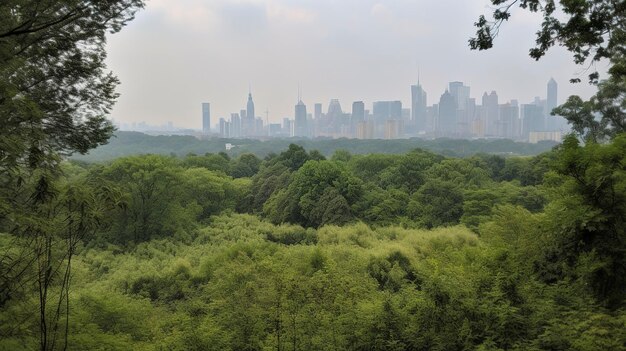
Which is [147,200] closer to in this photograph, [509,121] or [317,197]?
[317,197]

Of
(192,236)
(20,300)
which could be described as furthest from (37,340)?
(192,236)

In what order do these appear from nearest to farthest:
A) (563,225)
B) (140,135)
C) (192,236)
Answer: (563,225), (192,236), (140,135)

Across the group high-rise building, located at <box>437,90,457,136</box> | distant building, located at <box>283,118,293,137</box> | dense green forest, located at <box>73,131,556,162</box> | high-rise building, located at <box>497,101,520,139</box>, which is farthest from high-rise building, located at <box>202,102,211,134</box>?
high-rise building, located at <box>497,101,520,139</box>

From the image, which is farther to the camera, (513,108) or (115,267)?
(513,108)

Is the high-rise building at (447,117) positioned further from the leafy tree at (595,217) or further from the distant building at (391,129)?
the leafy tree at (595,217)

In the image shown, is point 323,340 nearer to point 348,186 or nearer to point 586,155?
point 586,155

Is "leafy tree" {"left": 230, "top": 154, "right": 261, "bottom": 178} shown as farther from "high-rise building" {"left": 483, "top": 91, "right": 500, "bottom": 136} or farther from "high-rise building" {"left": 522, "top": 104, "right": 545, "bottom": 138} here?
"high-rise building" {"left": 483, "top": 91, "right": 500, "bottom": 136}

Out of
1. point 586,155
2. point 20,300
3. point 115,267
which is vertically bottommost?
point 115,267
